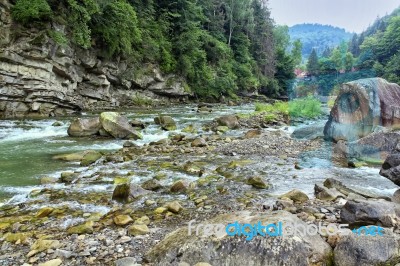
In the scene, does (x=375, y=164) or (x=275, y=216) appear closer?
(x=275, y=216)

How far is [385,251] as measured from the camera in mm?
2568

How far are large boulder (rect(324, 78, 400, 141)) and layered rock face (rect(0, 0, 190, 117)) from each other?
14.2 metres

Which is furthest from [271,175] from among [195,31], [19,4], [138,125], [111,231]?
[195,31]

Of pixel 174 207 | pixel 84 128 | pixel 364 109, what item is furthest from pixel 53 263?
pixel 364 109

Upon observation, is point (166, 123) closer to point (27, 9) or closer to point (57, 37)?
point (57, 37)

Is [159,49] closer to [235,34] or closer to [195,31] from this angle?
[195,31]

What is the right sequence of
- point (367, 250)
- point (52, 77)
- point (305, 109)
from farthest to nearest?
1. point (305, 109)
2. point (52, 77)
3. point (367, 250)

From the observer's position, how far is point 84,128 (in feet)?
37.6

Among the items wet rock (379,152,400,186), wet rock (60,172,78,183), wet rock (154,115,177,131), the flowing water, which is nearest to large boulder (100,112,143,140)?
the flowing water

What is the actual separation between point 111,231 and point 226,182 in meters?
2.86

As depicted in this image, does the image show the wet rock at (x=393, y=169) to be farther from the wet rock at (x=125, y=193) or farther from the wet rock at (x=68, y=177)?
the wet rock at (x=68, y=177)

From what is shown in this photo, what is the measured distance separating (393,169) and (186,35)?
2491 centimetres

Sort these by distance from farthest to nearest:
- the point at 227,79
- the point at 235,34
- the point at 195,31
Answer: the point at 235,34, the point at 227,79, the point at 195,31

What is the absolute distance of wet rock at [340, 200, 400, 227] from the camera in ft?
11.1
